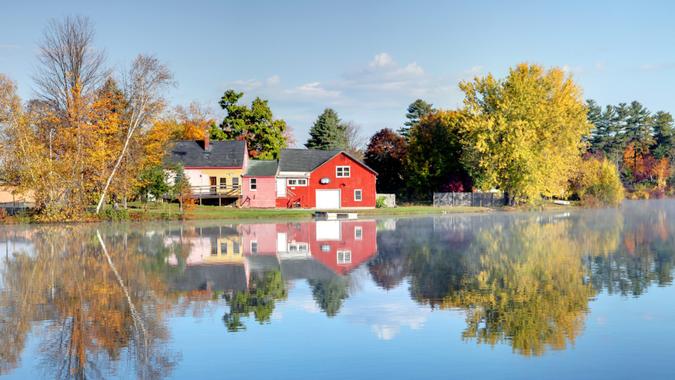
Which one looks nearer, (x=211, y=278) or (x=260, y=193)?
(x=211, y=278)

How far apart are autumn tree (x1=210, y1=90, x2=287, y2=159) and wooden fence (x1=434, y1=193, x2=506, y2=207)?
23.0m

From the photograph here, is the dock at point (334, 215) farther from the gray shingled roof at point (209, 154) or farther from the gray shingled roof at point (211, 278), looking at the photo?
the gray shingled roof at point (211, 278)

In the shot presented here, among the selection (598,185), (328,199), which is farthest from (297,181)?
(598,185)

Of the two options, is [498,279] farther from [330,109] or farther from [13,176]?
[330,109]

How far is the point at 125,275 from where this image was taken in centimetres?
2041

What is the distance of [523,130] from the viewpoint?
60469mm

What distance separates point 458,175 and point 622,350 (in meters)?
59.2

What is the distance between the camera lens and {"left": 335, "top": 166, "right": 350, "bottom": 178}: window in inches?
2574

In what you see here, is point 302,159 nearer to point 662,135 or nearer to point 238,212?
point 238,212

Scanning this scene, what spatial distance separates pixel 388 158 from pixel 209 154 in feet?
67.9

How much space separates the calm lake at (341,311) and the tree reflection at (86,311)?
2.1 inches

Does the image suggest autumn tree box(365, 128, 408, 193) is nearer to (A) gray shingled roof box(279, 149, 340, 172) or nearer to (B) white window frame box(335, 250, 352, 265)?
(A) gray shingled roof box(279, 149, 340, 172)

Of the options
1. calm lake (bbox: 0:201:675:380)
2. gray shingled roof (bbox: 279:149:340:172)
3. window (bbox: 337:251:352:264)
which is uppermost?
gray shingled roof (bbox: 279:149:340:172)

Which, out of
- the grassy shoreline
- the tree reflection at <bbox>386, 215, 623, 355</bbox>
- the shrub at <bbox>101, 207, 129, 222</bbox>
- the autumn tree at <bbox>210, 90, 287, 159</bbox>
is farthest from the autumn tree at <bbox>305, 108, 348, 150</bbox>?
the tree reflection at <bbox>386, 215, 623, 355</bbox>
